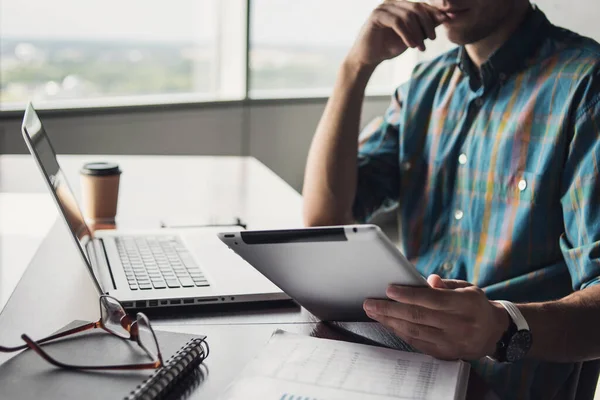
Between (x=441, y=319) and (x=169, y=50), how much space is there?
303 centimetres

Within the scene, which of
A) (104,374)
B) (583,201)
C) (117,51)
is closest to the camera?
(104,374)

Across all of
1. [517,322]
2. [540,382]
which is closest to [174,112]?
[540,382]

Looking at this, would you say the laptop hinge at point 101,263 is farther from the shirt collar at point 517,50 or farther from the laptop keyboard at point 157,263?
the shirt collar at point 517,50

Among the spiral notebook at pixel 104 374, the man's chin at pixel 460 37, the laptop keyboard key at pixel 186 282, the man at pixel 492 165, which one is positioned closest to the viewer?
the spiral notebook at pixel 104 374

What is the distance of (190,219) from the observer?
148cm

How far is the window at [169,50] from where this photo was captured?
3158 millimetres

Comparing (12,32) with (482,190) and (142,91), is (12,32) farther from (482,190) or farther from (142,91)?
(482,190)

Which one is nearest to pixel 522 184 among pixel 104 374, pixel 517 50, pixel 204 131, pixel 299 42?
pixel 517 50

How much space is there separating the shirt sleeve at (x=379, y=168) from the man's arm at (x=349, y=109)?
5 cm

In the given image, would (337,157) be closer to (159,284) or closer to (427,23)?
(427,23)

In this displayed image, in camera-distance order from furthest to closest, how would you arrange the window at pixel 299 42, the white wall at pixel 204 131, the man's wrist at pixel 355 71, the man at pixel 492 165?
1. the window at pixel 299 42
2. the white wall at pixel 204 131
3. the man's wrist at pixel 355 71
4. the man at pixel 492 165

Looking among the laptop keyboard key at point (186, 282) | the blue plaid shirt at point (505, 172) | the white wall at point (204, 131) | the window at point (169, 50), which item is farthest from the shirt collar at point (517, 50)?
the white wall at point (204, 131)

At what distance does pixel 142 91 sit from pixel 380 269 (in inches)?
115

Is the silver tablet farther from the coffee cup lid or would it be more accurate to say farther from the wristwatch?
the coffee cup lid
